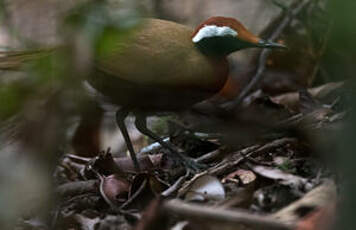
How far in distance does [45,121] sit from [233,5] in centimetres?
561

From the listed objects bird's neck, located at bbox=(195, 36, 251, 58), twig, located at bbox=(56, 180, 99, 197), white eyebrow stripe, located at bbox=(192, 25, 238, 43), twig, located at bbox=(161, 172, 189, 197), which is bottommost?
twig, located at bbox=(56, 180, 99, 197)

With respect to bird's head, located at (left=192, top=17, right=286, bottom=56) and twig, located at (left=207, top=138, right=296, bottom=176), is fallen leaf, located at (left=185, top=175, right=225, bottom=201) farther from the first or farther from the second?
bird's head, located at (left=192, top=17, right=286, bottom=56)

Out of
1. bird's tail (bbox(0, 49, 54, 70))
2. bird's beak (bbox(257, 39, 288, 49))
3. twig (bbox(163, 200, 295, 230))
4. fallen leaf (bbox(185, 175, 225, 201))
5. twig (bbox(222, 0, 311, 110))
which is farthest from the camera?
twig (bbox(222, 0, 311, 110))

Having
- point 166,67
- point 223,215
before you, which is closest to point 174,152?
point 166,67

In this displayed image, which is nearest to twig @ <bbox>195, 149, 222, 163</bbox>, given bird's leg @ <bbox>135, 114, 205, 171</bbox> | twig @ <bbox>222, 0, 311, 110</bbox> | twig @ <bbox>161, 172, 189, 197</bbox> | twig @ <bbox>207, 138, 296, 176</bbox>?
bird's leg @ <bbox>135, 114, 205, 171</bbox>

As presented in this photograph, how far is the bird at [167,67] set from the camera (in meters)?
3.68

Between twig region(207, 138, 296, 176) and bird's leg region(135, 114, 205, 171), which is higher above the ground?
twig region(207, 138, 296, 176)

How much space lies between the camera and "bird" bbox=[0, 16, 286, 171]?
145 inches

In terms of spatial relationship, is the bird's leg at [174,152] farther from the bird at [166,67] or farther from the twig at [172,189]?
the twig at [172,189]

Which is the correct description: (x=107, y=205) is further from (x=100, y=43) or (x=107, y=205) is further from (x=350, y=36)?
(x=350, y=36)

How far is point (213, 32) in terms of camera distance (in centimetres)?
424

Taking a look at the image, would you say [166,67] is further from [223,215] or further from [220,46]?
[223,215]

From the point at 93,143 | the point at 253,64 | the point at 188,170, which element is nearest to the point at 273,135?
the point at 188,170

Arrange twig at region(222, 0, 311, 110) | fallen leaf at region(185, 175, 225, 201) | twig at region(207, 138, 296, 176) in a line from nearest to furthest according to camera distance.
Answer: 1. fallen leaf at region(185, 175, 225, 201)
2. twig at region(207, 138, 296, 176)
3. twig at region(222, 0, 311, 110)
